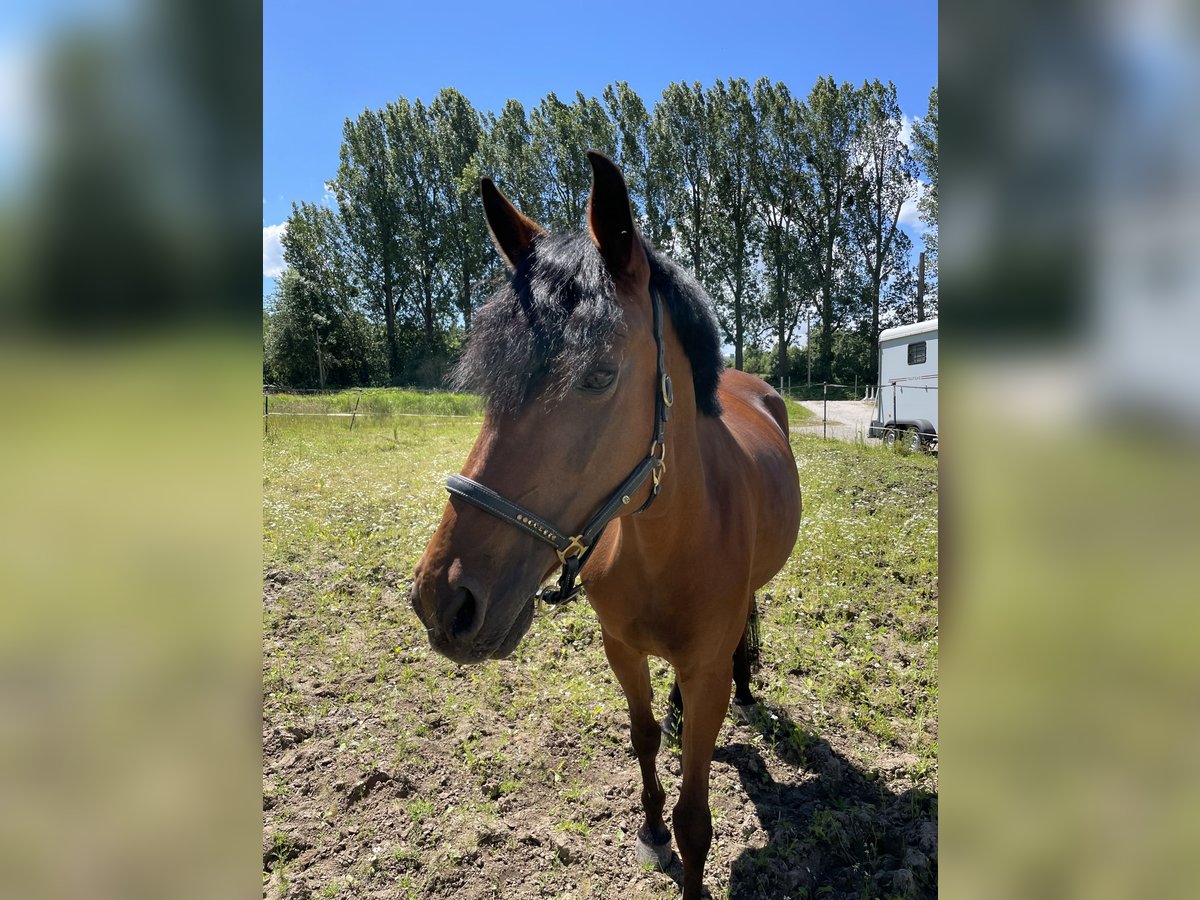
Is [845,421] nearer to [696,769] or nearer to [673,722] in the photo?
[673,722]

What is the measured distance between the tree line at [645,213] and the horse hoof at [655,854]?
26140mm

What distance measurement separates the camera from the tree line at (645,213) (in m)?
27.8

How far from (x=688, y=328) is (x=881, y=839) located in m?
2.52

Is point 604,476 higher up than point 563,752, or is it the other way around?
point 604,476

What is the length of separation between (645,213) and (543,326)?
30.9 meters

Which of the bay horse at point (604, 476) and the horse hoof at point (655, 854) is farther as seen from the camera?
the horse hoof at point (655, 854)

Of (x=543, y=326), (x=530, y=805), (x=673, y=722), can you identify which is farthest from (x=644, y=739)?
(x=543, y=326)

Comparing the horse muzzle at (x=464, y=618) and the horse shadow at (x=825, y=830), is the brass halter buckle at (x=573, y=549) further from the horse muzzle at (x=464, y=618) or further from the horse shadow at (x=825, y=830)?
the horse shadow at (x=825, y=830)

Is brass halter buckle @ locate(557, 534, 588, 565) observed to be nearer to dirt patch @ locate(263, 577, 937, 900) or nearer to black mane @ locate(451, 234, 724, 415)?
black mane @ locate(451, 234, 724, 415)

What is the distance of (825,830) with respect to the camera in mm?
2678

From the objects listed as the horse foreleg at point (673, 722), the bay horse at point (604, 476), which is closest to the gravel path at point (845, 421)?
the horse foreleg at point (673, 722)
